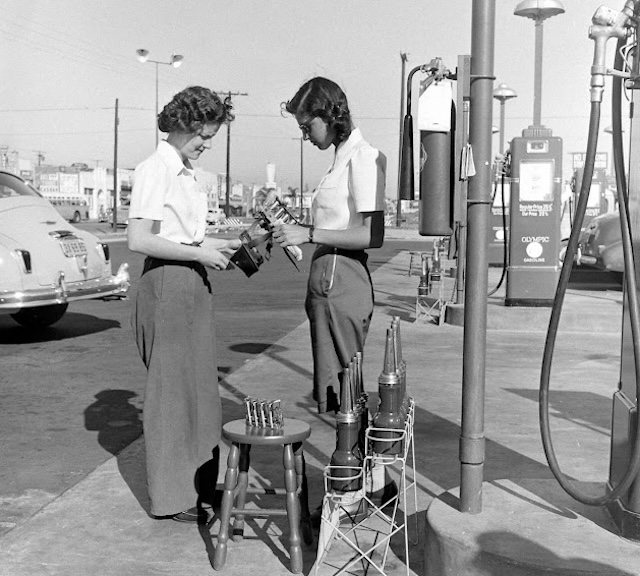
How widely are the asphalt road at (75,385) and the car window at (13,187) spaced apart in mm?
1593

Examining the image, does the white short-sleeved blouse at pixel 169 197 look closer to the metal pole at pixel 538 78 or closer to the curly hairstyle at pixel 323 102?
the curly hairstyle at pixel 323 102

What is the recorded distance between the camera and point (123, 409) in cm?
705

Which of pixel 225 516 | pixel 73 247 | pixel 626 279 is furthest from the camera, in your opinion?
pixel 73 247

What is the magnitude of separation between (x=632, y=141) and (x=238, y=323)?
868cm

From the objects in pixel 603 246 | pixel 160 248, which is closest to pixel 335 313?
pixel 160 248

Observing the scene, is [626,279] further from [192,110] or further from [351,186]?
[192,110]

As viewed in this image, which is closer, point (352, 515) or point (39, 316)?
point (352, 515)

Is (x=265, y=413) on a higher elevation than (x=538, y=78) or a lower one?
lower

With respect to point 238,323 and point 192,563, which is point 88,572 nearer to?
point 192,563

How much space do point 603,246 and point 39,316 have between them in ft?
34.7

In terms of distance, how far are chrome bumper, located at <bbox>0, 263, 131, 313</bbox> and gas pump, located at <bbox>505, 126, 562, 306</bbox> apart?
486cm

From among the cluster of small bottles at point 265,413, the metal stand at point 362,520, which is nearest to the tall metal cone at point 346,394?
the metal stand at point 362,520

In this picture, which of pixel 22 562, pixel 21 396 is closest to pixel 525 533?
pixel 22 562

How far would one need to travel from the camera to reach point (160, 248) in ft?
13.9
